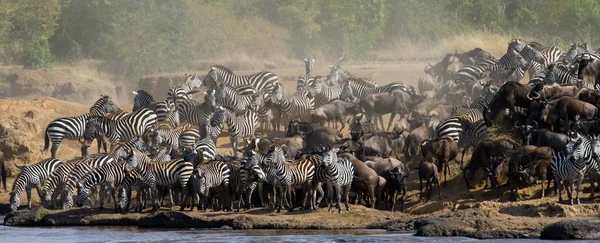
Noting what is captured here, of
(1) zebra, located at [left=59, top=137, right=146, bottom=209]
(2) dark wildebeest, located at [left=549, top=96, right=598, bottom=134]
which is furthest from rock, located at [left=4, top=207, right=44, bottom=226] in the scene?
(2) dark wildebeest, located at [left=549, top=96, right=598, bottom=134]

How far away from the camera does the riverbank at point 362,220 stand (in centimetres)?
1981

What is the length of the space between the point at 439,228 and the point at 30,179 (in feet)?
35.3

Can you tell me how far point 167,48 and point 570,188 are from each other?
33.4 metres

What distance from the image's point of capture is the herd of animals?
74.6ft

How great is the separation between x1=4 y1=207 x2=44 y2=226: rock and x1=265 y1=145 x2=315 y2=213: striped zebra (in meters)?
4.97

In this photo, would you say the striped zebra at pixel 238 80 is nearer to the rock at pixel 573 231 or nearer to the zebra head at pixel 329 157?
the zebra head at pixel 329 157

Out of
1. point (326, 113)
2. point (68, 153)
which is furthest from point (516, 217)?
point (68, 153)

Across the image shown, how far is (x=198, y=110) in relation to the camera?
107ft

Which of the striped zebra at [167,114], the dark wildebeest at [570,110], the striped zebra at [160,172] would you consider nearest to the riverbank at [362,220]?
the striped zebra at [160,172]

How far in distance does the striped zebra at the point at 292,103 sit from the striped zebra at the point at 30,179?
7660 millimetres

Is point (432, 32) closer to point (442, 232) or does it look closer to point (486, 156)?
point (486, 156)

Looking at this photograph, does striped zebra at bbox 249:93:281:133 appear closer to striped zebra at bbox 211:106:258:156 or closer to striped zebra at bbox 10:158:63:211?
striped zebra at bbox 211:106:258:156

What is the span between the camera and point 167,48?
52.7 metres

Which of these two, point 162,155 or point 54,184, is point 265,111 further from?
point 54,184
